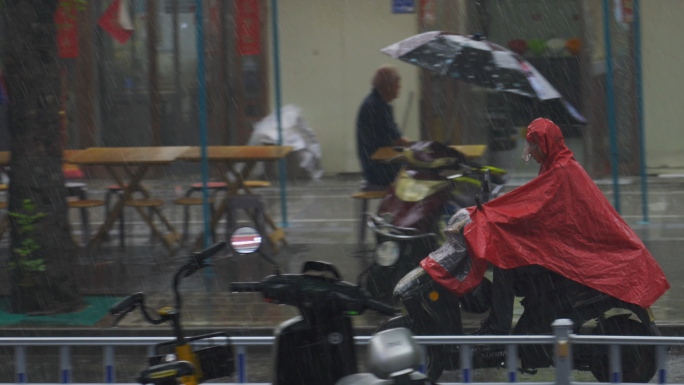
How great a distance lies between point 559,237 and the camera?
642 centimetres

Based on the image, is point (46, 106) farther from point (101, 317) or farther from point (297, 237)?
point (297, 237)

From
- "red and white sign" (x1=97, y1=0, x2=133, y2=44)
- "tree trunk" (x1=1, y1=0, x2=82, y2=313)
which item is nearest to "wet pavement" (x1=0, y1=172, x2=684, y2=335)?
"tree trunk" (x1=1, y1=0, x2=82, y2=313)

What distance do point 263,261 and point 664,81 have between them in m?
9.22

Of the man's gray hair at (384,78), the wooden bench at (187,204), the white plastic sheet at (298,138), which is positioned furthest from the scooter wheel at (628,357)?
the white plastic sheet at (298,138)

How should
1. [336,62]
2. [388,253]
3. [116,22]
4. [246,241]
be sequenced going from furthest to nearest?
1. [336,62]
2. [116,22]
3. [388,253]
4. [246,241]

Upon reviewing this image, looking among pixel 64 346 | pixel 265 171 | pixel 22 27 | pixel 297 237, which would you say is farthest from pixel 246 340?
pixel 265 171

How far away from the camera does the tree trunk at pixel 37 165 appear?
8867 mm

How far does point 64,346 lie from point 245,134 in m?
14.6

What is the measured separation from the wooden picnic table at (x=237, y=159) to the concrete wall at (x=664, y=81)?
321 inches

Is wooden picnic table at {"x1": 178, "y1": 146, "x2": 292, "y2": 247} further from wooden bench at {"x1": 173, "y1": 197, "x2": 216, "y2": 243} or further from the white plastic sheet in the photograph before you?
the white plastic sheet

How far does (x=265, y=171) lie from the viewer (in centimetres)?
1850

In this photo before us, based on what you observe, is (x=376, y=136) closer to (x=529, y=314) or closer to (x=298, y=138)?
(x=529, y=314)

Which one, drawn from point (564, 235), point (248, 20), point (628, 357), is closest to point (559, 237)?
point (564, 235)

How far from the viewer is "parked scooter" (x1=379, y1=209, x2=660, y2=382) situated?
20.5 feet
